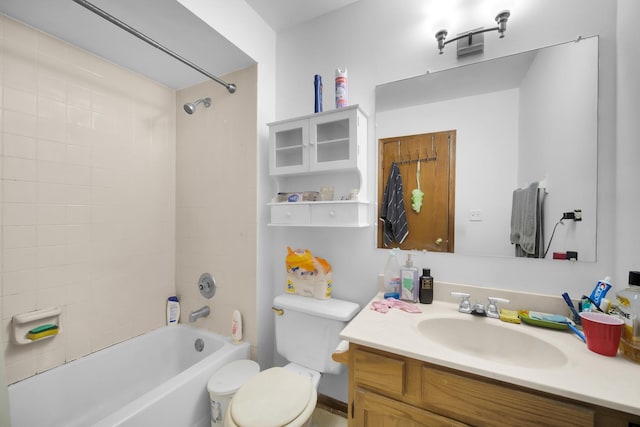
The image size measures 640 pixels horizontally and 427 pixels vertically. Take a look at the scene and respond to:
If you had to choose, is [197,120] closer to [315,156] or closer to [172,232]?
[172,232]

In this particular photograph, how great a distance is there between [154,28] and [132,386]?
2081 millimetres

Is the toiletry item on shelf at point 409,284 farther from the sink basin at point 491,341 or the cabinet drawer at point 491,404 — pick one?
the cabinet drawer at point 491,404

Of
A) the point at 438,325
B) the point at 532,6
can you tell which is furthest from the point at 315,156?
the point at 532,6

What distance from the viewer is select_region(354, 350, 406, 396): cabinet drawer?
851 millimetres

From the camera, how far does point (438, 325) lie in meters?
1.08

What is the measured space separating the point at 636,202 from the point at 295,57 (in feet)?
5.81

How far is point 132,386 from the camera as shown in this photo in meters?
1.59

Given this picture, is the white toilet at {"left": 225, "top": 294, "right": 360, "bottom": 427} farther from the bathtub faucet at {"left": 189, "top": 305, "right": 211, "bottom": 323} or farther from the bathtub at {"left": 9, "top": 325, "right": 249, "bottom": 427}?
the bathtub faucet at {"left": 189, "top": 305, "right": 211, "bottom": 323}

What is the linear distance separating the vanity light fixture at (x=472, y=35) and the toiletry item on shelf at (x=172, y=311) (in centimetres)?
231

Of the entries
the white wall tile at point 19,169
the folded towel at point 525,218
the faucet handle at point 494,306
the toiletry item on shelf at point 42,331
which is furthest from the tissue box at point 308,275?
the white wall tile at point 19,169

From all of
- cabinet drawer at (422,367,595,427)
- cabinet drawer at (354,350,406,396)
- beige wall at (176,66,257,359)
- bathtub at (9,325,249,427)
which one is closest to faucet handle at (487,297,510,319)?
cabinet drawer at (422,367,595,427)

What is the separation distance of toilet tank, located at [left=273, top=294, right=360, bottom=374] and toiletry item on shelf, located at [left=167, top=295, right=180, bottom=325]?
91cm

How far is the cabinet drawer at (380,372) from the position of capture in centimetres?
85

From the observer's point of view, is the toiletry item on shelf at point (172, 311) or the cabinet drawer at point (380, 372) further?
the toiletry item on shelf at point (172, 311)
